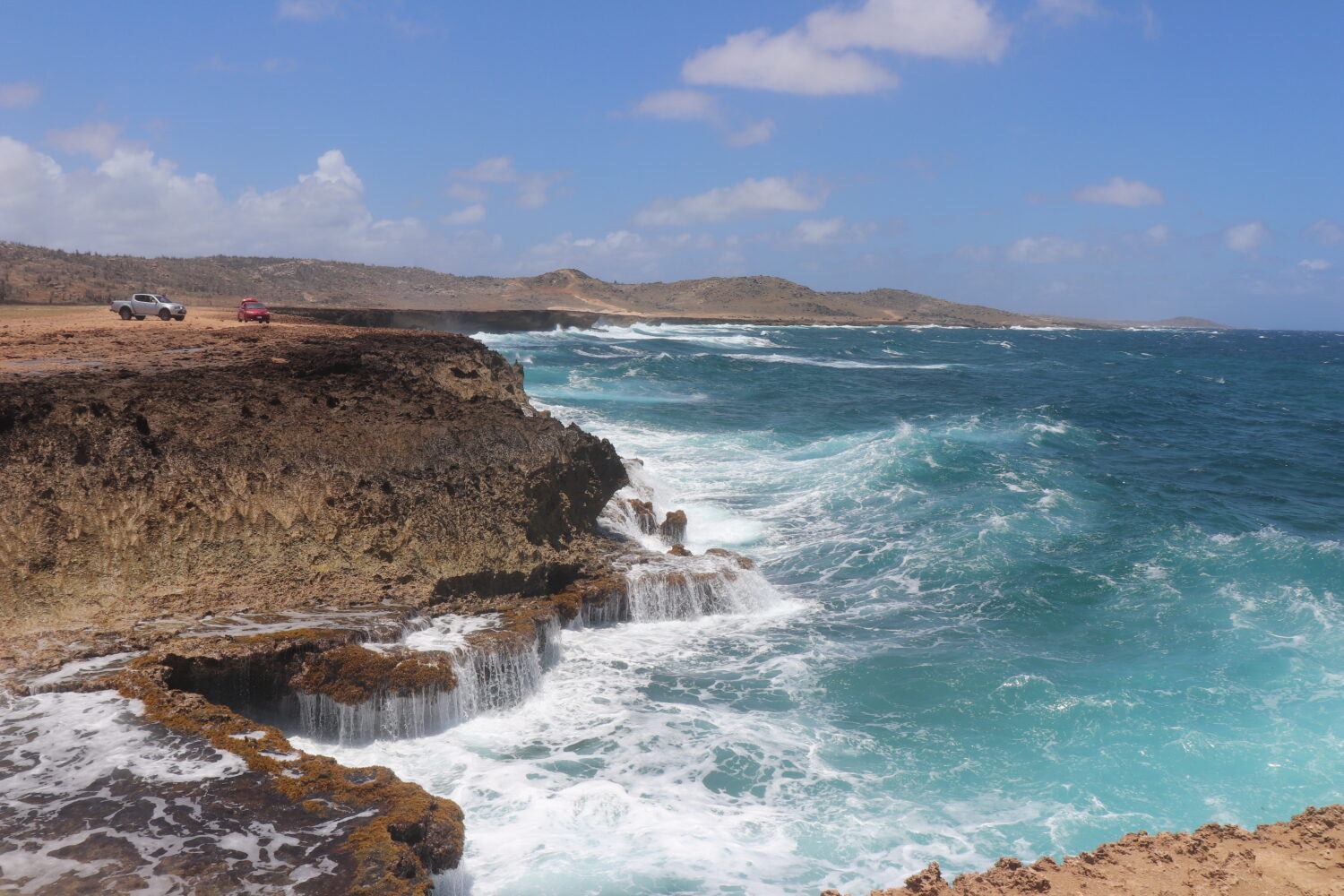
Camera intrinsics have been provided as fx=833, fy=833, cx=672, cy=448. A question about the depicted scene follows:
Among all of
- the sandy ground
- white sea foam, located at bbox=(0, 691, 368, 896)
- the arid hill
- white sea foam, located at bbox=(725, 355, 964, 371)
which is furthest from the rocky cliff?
white sea foam, located at bbox=(725, 355, 964, 371)

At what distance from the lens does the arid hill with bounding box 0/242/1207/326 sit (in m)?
52.9

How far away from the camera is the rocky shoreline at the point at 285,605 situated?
6.20 m

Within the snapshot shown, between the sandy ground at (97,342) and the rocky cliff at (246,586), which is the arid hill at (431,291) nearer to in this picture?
the sandy ground at (97,342)

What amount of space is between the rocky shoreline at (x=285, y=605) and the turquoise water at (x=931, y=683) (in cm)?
100

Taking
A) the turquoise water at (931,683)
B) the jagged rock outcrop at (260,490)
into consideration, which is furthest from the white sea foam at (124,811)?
the jagged rock outcrop at (260,490)

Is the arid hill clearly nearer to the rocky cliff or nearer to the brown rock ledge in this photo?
the rocky cliff

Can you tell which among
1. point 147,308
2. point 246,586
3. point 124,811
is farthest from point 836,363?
point 124,811

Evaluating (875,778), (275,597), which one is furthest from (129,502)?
(875,778)

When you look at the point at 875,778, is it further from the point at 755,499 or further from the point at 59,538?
the point at 755,499

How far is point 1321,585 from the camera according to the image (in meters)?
15.2

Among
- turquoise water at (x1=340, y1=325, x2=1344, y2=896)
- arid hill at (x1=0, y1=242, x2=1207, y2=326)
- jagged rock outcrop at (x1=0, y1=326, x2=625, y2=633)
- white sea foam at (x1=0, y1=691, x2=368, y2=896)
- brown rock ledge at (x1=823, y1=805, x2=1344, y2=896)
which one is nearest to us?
white sea foam at (x1=0, y1=691, x2=368, y2=896)

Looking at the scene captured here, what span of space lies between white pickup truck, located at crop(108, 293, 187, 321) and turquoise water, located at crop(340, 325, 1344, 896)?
1501cm

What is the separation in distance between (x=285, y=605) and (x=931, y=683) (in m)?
8.77

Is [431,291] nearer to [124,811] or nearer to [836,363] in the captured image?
[836,363]
